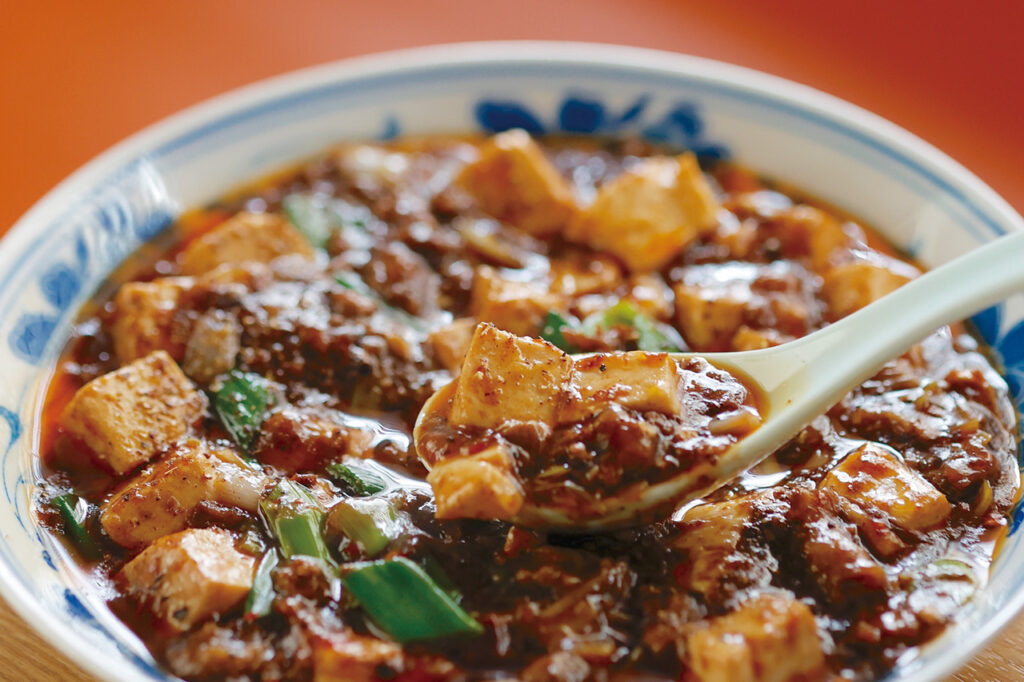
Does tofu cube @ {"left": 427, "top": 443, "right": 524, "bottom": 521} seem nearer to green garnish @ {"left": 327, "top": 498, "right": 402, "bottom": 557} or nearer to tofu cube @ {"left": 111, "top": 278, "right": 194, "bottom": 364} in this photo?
green garnish @ {"left": 327, "top": 498, "right": 402, "bottom": 557}

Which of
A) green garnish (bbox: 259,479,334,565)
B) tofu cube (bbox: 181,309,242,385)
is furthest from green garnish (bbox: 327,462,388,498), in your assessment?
tofu cube (bbox: 181,309,242,385)

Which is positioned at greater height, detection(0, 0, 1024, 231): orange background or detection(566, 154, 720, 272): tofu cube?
detection(0, 0, 1024, 231): orange background

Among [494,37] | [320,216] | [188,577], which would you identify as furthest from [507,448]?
[494,37]

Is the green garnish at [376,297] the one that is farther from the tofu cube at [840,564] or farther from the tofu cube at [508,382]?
the tofu cube at [840,564]

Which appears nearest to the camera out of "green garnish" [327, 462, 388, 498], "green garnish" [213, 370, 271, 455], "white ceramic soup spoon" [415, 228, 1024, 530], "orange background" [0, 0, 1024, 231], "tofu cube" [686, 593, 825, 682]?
"tofu cube" [686, 593, 825, 682]

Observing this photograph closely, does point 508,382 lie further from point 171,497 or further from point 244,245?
point 244,245

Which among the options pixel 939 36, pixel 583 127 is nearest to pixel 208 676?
pixel 583 127
